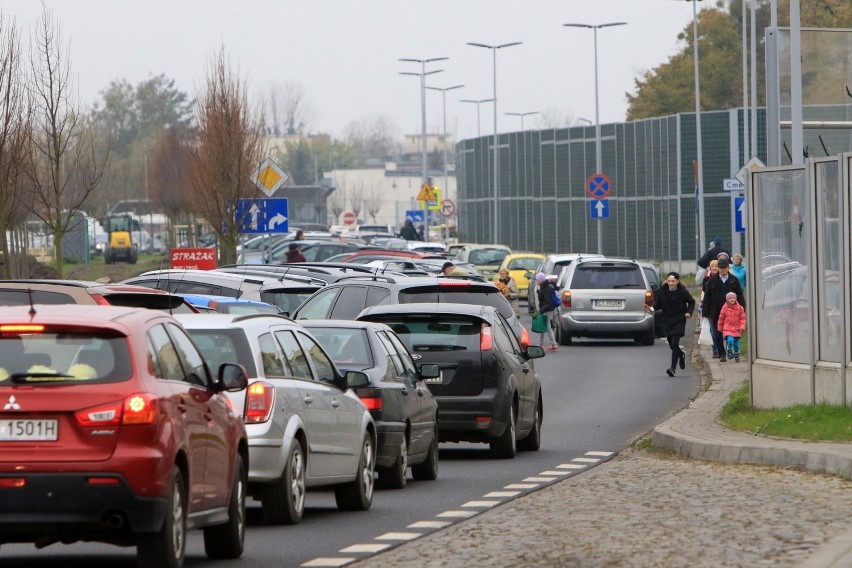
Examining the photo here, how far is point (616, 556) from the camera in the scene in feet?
32.1

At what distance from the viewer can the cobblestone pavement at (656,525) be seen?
385 inches

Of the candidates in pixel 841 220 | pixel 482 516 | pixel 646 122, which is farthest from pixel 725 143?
pixel 482 516

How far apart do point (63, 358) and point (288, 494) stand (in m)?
3.10

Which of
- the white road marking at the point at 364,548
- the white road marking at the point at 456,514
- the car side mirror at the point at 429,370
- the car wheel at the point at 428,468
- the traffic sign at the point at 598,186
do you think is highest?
the traffic sign at the point at 598,186

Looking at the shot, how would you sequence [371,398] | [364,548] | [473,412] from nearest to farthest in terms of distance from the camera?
[364,548] → [371,398] → [473,412]

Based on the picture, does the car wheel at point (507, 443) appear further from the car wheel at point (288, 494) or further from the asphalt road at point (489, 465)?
the car wheel at point (288, 494)

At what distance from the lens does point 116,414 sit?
877 centimetres

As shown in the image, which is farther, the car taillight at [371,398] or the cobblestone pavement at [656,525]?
the car taillight at [371,398]

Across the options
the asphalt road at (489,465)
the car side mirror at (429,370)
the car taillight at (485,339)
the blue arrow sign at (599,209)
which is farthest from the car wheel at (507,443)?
the blue arrow sign at (599,209)

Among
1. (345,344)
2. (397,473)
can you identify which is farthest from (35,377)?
(397,473)

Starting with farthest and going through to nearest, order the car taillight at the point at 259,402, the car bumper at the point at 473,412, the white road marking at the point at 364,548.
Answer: the car bumper at the point at 473,412
the car taillight at the point at 259,402
the white road marking at the point at 364,548

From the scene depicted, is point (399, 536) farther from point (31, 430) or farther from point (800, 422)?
point (800, 422)

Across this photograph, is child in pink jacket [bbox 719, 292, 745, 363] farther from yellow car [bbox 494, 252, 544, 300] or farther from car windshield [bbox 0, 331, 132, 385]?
yellow car [bbox 494, 252, 544, 300]

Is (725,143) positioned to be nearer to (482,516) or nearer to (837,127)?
(837,127)
